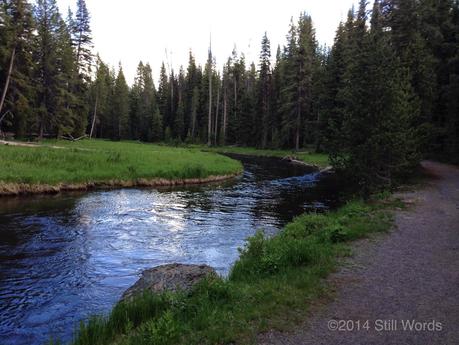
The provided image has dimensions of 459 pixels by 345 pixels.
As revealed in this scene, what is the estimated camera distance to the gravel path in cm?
595

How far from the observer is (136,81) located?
119 metres

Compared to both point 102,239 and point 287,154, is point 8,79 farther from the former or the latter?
point 287,154

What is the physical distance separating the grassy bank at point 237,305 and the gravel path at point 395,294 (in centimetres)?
39

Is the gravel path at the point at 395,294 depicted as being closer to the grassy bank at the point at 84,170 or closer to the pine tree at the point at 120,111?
the grassy bank at the point at 84,170

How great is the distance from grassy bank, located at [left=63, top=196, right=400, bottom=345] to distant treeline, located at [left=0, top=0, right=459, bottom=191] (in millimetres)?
9963

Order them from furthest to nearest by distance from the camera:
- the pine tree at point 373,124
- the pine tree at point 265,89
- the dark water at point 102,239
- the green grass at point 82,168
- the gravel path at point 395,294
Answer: the pine tree at point 265,89
the green grass at point 82,168
the pine tree at point 373,124
the dark water at point 102,239
the gravel path at point 395,294

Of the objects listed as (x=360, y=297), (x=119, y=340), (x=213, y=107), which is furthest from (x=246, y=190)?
(x=213, y=107)

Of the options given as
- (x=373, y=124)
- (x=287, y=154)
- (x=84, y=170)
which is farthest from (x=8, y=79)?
(x=373, y=124)

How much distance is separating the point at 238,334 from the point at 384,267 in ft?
16.4

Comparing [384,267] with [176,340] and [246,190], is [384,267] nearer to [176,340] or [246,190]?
[176,340]

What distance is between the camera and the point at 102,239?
14.3 metres

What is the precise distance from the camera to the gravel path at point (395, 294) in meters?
5.95

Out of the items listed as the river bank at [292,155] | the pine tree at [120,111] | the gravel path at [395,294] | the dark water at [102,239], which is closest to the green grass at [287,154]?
the river bank at [292,155]

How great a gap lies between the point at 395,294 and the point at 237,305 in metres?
3.17
